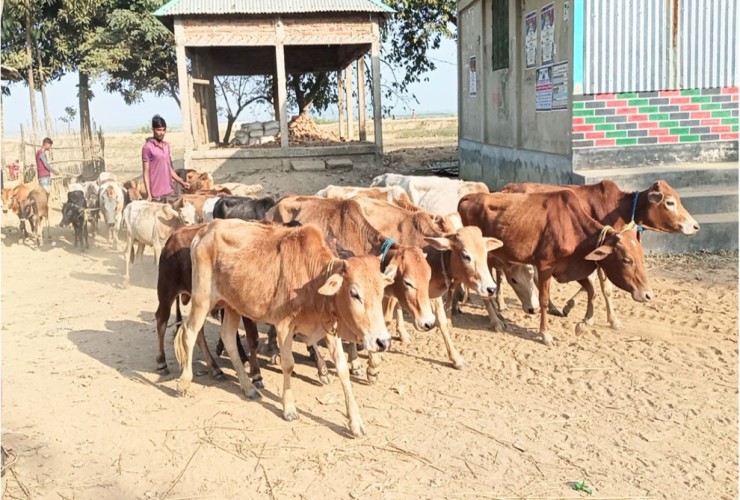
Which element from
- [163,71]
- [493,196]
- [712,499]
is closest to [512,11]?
[493,196]

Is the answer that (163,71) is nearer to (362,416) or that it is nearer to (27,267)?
(27,267)

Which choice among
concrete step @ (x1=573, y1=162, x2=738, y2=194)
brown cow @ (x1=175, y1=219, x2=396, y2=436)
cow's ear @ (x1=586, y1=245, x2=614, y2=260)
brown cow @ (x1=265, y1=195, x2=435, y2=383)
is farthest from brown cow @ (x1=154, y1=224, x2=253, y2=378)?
concrete step @ (x1=573, y1=162, x2=738, y2=194)

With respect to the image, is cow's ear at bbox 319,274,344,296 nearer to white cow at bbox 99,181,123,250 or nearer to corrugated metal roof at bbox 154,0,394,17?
white cow at bbox 99,181,123,250

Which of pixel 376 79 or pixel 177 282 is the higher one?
pixel 376 79

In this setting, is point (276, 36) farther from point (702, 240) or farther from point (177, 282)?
point (177, 282)

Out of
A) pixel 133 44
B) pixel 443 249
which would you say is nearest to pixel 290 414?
pixel 443 249

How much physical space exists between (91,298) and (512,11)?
9061 millimetres

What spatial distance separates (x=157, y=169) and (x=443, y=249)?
5.77 meters

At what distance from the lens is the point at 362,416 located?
5.42 metres

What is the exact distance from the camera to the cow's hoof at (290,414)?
211 inches

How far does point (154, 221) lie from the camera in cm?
995

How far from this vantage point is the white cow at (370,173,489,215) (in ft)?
29.9

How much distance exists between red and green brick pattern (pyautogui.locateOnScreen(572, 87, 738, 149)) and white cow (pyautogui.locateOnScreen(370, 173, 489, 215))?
2.61 metres

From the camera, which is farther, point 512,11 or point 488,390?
point 512,11
